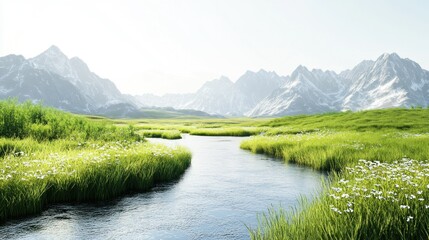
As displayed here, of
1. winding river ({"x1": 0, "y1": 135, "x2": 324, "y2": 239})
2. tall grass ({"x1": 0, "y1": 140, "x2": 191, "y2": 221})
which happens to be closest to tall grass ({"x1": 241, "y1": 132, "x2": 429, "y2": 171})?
winding river ({"x1": 0, "y1": 135, "x2": 324, "y2": 239})

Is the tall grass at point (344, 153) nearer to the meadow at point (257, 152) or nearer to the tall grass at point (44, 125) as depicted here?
the meadow at point (257, 152)

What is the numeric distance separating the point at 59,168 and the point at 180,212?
578 cm

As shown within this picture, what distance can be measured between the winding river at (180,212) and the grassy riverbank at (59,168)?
Answer: 2.46ft

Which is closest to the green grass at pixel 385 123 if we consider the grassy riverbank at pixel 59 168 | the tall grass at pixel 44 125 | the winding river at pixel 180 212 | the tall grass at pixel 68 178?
the tall grass at pixel 44 125

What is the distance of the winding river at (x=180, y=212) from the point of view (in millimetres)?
11332

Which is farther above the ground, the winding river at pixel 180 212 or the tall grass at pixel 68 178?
the tall grass at pixel 68 178

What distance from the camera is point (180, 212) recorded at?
1389cm

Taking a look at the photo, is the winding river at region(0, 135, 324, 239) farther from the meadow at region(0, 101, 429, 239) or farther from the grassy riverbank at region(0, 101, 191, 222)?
the meadow at region(0, 101, 429, 239)

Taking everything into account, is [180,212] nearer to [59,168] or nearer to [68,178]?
[68,178]

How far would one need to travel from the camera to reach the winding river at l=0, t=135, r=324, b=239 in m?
11.3

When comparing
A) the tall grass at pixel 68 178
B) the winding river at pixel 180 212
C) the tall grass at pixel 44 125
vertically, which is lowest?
the winding river at pixel 180 212

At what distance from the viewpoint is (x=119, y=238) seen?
10.9 metres

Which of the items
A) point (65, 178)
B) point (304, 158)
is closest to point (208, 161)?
point (304, 158)

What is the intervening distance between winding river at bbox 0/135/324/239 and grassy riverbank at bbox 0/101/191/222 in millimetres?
751
